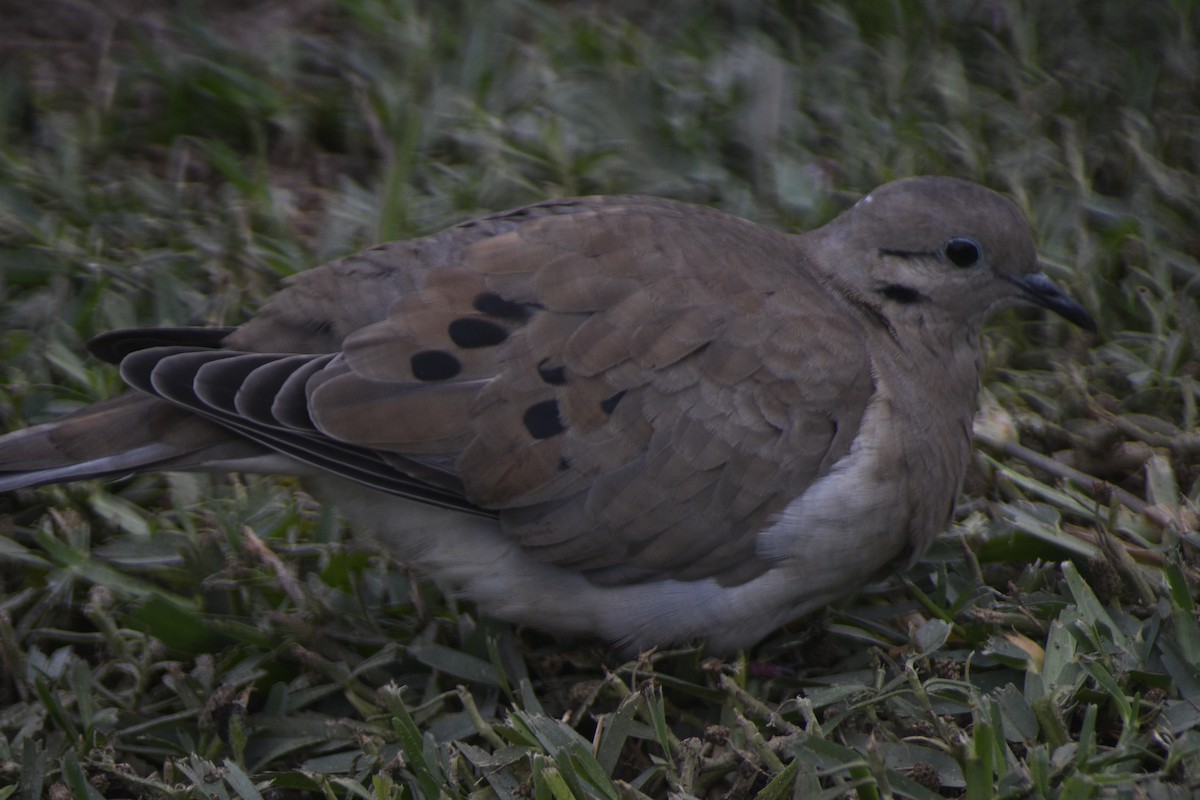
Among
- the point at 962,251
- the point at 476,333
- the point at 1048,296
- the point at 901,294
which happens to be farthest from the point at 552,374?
the point at 1048,296

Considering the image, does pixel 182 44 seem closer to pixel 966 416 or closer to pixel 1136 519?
pixel 966 416

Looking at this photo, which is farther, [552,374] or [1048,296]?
[1048,296]

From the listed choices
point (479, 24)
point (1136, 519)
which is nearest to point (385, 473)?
point (1136, 519)

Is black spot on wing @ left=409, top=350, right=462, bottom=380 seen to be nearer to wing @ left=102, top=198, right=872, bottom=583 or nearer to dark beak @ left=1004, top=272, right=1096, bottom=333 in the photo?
wing @ left=102, top=198, right=872, bottom=583

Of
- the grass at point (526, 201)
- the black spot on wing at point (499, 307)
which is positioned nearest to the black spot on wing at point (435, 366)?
the black spot on wing at point (499, 307)

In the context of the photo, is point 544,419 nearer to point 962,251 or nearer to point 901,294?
point 901,294

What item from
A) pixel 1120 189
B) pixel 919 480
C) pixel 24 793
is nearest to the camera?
pixel 24 793
